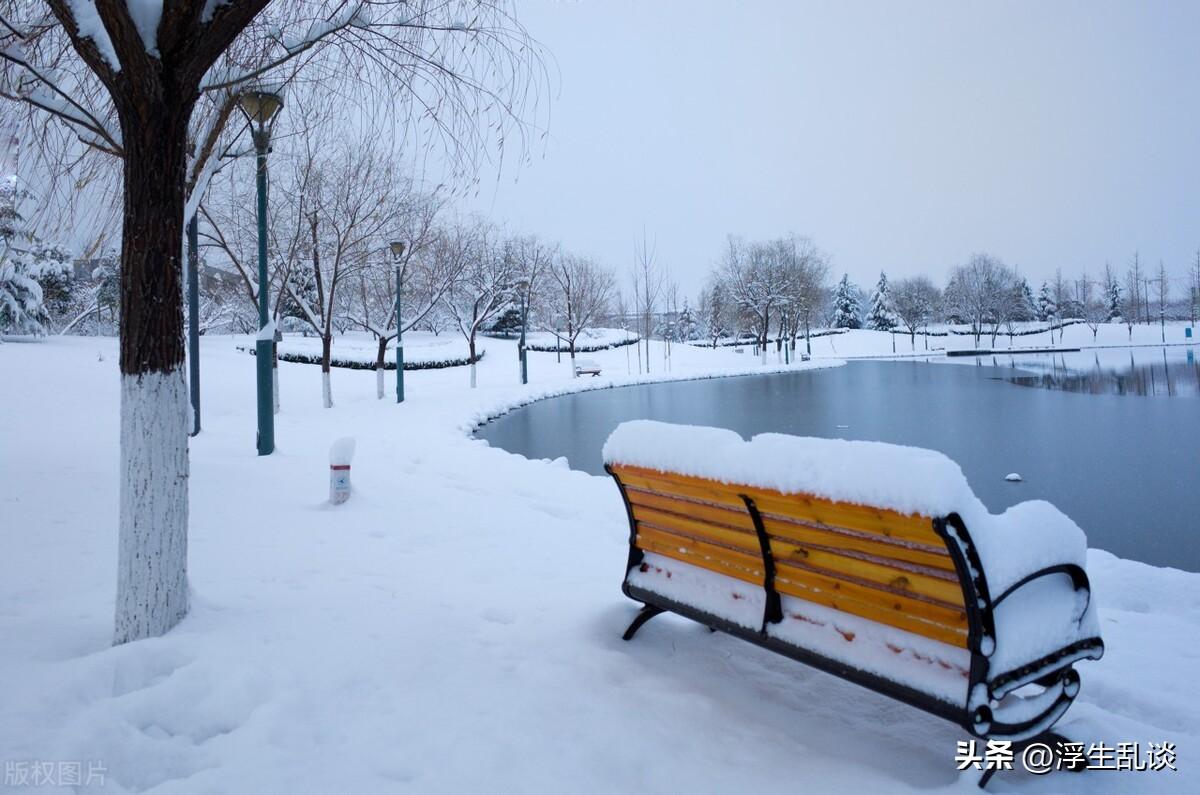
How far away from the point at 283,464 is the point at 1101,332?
3528 inches

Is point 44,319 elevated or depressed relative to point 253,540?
elevated

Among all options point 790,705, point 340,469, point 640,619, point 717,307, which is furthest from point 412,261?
point 717,307

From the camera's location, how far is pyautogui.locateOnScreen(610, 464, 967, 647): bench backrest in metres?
2.46

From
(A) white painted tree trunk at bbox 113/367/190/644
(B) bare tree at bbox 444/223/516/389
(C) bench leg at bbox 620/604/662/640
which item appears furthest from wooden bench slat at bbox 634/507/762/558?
(B) bare tree at bbox 444/223/516/389

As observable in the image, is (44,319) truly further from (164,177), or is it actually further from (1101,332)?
(1101,332)

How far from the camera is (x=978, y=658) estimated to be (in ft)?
7.84

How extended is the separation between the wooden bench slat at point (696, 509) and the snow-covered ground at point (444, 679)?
0.76 m

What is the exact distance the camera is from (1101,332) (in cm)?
7750

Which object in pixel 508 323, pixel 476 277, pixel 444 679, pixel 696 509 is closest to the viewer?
pixel 444 679

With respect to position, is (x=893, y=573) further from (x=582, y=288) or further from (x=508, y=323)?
(x=508, y=323)

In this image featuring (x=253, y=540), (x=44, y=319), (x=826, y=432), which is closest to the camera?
(x=253, y=540)

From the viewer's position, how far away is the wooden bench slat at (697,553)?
3255 millimetres

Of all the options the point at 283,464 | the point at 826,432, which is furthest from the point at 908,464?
the point at 826,432

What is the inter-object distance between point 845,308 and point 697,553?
92.7 m
